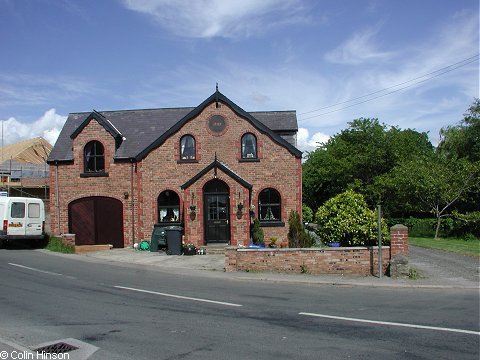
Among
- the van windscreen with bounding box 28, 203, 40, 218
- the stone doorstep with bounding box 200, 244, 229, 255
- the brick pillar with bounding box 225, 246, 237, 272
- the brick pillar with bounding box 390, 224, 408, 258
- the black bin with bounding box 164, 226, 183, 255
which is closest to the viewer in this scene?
the brick pillar with bounding box 390, 224, 408, 258

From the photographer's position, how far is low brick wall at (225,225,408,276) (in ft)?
46.3

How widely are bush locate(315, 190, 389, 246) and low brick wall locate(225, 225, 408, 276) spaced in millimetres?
846

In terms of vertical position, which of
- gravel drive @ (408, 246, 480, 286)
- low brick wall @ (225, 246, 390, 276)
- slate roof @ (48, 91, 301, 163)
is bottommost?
gravel drive @ (408, 246, 480, 286)

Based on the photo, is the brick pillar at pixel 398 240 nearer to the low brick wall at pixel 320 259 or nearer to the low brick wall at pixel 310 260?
the low brick wall at pixel 320 259

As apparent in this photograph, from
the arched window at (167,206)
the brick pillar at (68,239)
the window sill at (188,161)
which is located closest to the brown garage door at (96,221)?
the brick pillar at (68,239)

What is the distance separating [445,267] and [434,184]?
15.0 metres

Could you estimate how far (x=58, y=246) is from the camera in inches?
877

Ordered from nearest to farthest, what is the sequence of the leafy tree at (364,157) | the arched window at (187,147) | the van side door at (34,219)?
the van side door at (34,219)
the arched window at (187,147)
the leafy tree at (364,157)

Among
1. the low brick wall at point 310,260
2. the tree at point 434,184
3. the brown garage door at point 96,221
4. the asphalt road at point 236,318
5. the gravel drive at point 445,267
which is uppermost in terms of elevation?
the tree at point 434,184

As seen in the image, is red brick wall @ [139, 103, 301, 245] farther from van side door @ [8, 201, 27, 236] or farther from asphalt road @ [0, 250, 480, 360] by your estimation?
asphalt road @ [0, 250, 480, 360]

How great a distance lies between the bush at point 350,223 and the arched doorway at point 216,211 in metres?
6.96

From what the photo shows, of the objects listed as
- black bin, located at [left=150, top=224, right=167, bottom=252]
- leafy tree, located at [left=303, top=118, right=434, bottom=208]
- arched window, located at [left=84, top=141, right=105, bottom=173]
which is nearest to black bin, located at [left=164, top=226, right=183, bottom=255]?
black bin, located at [left=150, top=224, right=167, bottom=252]

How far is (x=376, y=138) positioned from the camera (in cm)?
4256

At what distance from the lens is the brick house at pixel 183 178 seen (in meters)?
21.8
